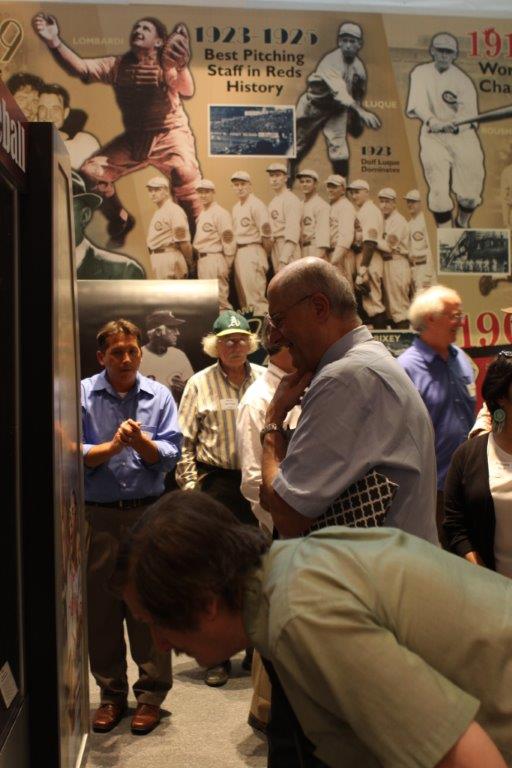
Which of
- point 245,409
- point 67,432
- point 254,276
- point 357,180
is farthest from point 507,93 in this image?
point 67,432

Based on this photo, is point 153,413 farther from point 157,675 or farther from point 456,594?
point 456,594

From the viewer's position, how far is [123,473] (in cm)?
409

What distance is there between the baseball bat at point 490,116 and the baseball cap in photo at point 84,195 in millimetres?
2406

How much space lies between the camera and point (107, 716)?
4059 mm

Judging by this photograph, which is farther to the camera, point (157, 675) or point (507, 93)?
point (507, 93)

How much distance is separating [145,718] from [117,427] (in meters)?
1.20

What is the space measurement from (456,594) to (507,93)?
5.84 meters

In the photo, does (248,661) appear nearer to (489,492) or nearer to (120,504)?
(120,504)

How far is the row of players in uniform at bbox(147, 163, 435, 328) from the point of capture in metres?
6.12

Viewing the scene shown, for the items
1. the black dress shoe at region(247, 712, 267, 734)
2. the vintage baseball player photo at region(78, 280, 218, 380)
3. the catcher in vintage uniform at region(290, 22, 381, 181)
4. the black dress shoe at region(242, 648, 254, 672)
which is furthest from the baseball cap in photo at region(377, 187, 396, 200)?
the black dress shoe at region(247, 712, 267, 734)

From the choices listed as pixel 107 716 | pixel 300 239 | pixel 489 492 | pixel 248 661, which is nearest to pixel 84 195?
pixel 300 239

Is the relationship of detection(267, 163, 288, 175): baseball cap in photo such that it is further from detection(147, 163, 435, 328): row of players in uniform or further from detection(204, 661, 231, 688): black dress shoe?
detection(204, 661, 231, 688): black dress shoe

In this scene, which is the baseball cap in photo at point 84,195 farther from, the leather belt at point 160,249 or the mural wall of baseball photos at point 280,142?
the leather belt at point 160,249

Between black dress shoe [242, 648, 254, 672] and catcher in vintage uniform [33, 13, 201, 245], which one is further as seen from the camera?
catcher in vintage uniform [33, 13, 201, 245]
